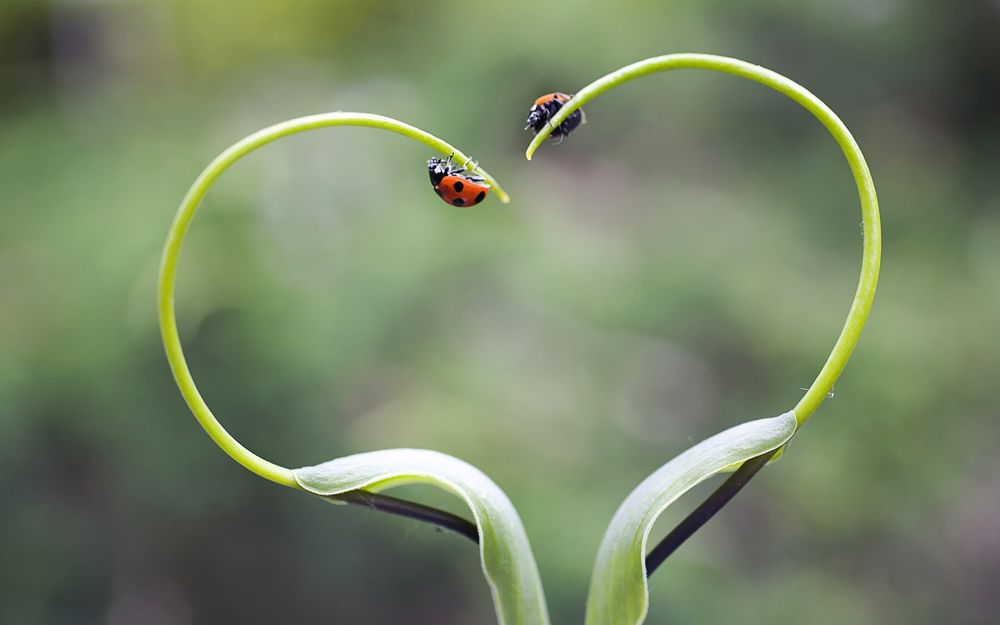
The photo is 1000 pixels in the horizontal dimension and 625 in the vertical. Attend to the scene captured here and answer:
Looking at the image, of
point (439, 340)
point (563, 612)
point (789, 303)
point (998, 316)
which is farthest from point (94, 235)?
point (998, 316)

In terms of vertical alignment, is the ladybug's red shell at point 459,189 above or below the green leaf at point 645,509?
above

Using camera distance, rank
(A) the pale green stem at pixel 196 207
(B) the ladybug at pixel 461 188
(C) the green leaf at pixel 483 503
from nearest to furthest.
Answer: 1. (A) the pale green stem at pixel 196 207
2. (C) the green leaf at pixel 483 503
3. (B) the ladybug at pixel 461 188

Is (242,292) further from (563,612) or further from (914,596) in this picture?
(914,596)

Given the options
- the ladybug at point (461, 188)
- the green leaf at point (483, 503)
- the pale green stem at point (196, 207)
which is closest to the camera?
the pale green stem at point (196, 207)

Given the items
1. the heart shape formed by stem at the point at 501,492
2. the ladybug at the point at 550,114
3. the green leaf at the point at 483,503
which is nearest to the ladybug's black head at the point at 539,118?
the ladybug at the point at 550,114

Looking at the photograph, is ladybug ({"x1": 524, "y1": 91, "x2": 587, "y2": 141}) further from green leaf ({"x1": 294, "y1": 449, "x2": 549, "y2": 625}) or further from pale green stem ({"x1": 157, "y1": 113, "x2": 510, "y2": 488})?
green leaf ({"x1": 294, "y1": 449, "x2": 549, "y2": 625})

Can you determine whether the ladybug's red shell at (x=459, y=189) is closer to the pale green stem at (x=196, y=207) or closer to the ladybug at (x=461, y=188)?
the ladybug at (x=461, y=188)

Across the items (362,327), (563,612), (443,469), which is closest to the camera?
(443,469)
